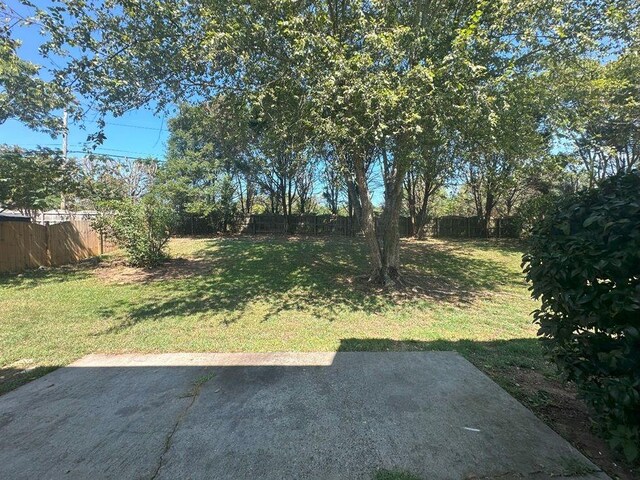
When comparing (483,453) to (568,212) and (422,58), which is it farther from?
(422,58)

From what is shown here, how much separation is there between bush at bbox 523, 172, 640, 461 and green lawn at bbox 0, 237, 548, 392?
1075 millimetres

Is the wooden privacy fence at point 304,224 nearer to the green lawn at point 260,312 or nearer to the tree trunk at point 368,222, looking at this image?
the green lawn at point 260,312

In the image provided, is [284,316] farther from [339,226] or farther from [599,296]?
[339,226]

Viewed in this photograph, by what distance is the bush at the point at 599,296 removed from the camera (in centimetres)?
184

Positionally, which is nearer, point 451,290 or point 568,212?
point 568,212

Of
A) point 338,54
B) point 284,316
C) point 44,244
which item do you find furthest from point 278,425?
point 44,244

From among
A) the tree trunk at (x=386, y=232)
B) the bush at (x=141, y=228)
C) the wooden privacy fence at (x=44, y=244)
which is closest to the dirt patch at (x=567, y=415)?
the tree trunk at (x=386, y=232)

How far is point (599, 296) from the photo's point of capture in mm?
1990

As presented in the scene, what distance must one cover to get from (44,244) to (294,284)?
26.2 ft

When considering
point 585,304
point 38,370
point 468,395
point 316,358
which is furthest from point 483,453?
point 38,370

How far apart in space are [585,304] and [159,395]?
3.26 metres

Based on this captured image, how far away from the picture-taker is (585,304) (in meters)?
2.07

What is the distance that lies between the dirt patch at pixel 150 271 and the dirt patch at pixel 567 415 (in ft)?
25.6

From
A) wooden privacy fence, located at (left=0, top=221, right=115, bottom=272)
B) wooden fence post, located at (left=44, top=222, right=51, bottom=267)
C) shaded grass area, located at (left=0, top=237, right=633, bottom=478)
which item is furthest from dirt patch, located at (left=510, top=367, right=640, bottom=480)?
wooden fence post, located at (left=44, top=222, right=51, bottom=267)
